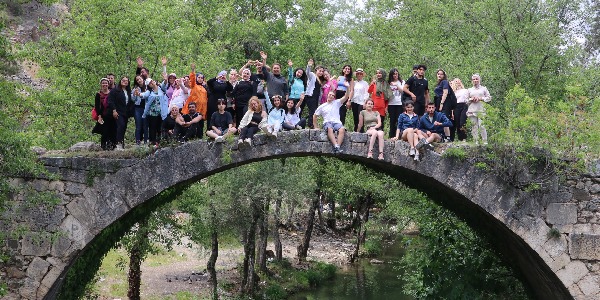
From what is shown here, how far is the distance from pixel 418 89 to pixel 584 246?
11.8 ft

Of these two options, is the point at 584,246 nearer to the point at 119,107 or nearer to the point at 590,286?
the point at 590,286

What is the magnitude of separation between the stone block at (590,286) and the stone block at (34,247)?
7990 millimetres

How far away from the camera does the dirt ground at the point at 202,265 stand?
20.8 metres

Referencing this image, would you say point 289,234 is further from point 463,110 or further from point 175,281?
point 463,110

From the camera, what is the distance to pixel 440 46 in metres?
20.1

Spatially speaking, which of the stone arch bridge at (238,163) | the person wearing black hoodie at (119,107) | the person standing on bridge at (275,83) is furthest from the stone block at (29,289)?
the person standing on bridge at (275,83)

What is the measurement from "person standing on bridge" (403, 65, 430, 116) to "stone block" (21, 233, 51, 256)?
6.20 metres

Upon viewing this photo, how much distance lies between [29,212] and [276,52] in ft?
57.5

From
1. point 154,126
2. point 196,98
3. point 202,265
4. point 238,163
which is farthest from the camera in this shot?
point 202,265

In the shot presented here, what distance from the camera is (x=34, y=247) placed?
10352 mm

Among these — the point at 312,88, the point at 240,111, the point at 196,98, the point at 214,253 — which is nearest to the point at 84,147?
the point at 196,98

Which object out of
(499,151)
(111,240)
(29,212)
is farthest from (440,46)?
(29,212)

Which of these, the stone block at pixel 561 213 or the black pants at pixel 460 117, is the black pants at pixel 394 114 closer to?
the black pants at pixel 460 117

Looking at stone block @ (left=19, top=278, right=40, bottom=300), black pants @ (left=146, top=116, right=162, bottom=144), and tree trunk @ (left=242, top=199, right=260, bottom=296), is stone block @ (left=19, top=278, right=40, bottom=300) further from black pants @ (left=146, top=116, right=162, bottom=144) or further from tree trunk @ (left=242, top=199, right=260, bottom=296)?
tree trunk @ (left=242, top=199, right=260, bottom=296)
